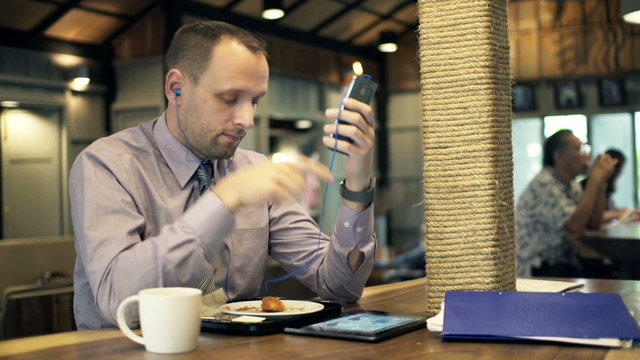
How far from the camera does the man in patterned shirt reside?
14.7 feet

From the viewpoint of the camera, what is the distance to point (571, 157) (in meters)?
4.58

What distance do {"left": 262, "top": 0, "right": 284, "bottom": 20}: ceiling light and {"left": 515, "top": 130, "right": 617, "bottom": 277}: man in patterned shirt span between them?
12.4 ft

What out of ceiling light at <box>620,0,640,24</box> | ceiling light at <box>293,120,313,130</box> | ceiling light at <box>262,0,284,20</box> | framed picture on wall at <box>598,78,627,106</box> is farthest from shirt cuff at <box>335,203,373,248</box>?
framed picture on wall at <box>598,78,627,106</box>

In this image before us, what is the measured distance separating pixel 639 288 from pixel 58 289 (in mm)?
1890

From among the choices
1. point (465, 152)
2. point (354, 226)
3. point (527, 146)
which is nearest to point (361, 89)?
point (465, 152)

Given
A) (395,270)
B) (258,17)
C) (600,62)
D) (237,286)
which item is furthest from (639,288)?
(600,62)

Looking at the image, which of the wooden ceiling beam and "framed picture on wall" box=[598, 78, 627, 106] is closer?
the wooden ceiling beam

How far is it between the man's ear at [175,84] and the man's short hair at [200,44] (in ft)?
0.05

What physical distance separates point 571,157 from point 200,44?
Result: 3.45 meters

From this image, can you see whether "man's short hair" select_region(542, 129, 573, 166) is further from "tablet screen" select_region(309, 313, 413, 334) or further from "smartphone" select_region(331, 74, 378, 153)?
"tablet screen" select_region(309, 313, 413, 334)

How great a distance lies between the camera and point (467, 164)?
141cm

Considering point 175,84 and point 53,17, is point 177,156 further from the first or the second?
point 53,17

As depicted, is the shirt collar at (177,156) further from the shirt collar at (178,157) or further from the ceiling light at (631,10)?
the ceiling light at (631,10)

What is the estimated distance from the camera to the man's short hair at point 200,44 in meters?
1.62
